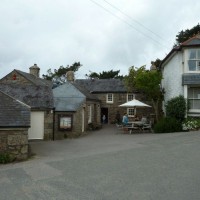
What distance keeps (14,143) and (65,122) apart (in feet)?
33.3

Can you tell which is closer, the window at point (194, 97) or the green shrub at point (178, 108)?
the green shrub at point (178, 108)

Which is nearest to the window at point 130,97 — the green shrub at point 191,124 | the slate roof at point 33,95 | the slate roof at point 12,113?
the slate roof at point 33,95

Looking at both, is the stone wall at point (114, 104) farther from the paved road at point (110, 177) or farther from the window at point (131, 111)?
the paved road at point (110, 177)

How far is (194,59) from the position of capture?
2461 centimetres

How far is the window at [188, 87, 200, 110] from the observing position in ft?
82.8

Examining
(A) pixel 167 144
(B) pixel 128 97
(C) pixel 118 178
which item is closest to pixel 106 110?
(B) pixel 128 97

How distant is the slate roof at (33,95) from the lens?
2434cm

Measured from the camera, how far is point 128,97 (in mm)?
39094

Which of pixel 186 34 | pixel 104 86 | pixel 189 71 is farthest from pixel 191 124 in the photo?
pixel 186 34

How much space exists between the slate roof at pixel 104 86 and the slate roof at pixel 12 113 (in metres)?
22.8

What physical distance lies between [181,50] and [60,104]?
35.1 feet

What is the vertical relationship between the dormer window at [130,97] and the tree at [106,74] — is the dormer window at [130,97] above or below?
below

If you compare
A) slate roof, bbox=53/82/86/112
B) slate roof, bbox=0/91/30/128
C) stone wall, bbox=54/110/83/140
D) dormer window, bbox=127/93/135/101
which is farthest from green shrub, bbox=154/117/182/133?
dormer window, bbox=127/93/135/101

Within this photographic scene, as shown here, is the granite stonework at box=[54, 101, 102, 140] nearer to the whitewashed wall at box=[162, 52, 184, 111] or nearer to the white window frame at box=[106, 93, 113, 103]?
the whitewashed wall at box=[162, 52, 184, 111]
